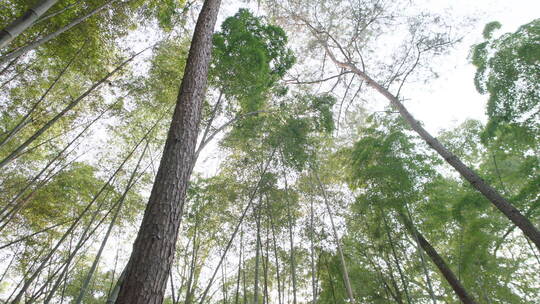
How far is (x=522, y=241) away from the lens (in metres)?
6.60

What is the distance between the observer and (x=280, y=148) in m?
5.52

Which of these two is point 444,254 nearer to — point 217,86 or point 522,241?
point 522,241

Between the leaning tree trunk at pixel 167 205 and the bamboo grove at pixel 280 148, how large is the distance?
0.30 ft

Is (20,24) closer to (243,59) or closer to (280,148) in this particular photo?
(243,59)

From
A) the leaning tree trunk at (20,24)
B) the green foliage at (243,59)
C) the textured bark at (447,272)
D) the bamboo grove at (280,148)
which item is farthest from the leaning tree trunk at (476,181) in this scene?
the leaning tree trunk at (20,24)

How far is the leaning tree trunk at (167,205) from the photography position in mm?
1086

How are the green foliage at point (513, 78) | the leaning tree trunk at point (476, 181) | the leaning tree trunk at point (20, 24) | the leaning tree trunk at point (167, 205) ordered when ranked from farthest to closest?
the green foliage at point (513, 78) → the leaning tree trunk at point (476, 181) → the leaning tree trunk at point (20, 24) → the leaning tree trunk at point (167, 205)

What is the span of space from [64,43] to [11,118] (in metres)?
2.28

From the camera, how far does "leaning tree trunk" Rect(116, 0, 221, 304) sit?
109cm

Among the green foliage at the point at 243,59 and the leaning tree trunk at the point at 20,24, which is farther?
the green foliage at the point at 243,59

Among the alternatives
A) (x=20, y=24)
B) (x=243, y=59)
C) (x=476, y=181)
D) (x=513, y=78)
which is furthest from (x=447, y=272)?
(x=20, y=24)

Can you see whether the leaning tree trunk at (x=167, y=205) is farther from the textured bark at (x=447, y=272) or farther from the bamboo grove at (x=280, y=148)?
the textured bark at (x=447, y=272)

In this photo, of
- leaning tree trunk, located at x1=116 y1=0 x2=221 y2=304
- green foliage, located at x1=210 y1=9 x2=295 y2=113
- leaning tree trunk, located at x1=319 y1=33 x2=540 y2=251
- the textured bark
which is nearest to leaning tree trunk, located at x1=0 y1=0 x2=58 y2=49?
leaning tree trunk, located at x1=116 y1=0 x2=221 y2=304

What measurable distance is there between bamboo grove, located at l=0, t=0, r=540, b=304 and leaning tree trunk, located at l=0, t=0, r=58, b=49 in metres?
0.98
